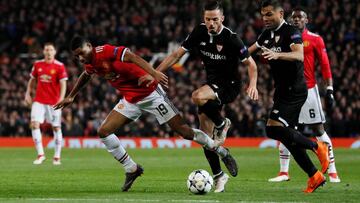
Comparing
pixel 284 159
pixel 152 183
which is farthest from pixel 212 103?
pixel 284 159

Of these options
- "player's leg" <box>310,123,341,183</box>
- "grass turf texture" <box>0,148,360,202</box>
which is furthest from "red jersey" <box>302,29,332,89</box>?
"grass turf texture" <box>0,148,360,202</box>

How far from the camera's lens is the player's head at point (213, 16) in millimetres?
10773

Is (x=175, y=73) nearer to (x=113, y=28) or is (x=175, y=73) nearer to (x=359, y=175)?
(x=113, y=28)

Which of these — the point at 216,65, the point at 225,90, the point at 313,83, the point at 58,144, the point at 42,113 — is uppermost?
the point at 216,65

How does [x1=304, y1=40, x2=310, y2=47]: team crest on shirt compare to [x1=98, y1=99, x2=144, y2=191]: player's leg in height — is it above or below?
above

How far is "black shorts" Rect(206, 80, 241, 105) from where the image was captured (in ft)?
36.3

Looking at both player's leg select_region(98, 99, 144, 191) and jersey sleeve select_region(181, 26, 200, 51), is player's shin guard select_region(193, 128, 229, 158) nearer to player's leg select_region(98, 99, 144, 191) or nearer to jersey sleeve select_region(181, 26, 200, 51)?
player's leg select_region(98, 99, 144, 191)

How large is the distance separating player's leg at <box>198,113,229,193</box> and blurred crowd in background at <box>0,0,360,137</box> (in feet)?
53.6

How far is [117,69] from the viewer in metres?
10.9

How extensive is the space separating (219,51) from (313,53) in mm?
2634

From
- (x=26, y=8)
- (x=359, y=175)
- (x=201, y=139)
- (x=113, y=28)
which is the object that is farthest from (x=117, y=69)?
(x=26, y=8)

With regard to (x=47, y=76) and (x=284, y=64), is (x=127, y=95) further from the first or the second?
(x=47, y=76)

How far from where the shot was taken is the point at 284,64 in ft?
35.8

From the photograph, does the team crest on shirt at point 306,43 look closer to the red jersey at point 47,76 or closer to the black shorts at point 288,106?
the black shorts at point 288,106
